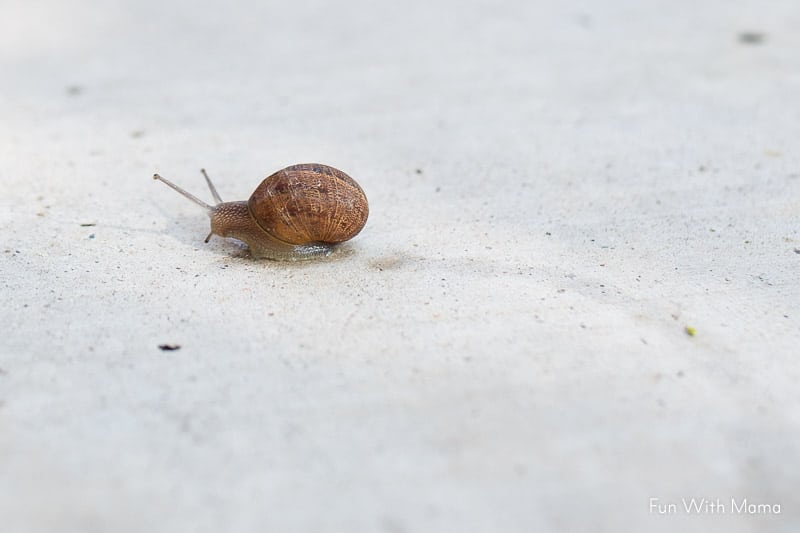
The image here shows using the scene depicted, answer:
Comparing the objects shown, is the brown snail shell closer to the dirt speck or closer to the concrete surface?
the concrete surface

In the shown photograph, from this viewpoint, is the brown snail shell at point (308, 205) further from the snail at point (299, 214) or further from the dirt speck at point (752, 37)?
the dirt speck at point (752, 37)

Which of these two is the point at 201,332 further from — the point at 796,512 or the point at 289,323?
the point at 796,512

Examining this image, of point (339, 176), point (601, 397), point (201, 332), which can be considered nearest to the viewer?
point (601, 397)

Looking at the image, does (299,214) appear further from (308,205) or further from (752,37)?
(752,37)

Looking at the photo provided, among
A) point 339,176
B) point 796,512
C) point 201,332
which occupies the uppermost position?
point 339,176

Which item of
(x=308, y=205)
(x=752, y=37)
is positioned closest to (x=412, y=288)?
(x=308, y=205)

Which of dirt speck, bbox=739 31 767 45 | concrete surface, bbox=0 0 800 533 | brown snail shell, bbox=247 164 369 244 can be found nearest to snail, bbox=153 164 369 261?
brown snail shell, bbox=247 164 369 244

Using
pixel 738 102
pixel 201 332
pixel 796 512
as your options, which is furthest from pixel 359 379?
pixel 738 102
